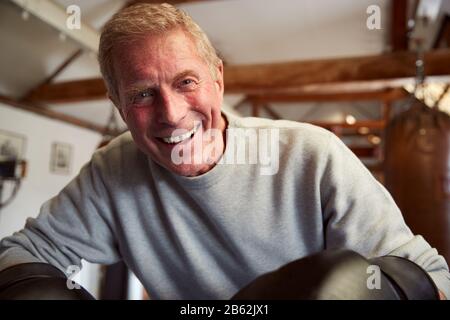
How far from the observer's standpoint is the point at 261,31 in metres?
4.77

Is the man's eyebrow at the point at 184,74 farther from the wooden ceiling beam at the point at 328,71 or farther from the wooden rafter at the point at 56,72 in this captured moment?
the wooden rafter at the point at 56,72

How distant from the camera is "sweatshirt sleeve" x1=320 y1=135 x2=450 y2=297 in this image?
759mm

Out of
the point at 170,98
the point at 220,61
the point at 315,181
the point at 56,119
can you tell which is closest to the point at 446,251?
the point at 315,181

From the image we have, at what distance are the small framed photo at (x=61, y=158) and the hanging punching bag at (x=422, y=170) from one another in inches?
149

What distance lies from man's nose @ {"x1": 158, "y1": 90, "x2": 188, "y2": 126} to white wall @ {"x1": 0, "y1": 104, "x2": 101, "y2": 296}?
3859 mm

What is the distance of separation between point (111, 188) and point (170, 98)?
33cm

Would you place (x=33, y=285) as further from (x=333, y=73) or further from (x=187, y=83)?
(x=333, y=73)

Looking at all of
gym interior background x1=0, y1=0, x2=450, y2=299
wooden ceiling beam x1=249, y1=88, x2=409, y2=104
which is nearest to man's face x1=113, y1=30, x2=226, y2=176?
gym interior background x1=0, y1=0, x2=450, y2=299

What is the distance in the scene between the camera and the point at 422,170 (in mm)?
2361

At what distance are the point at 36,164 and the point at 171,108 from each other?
436 centimetres

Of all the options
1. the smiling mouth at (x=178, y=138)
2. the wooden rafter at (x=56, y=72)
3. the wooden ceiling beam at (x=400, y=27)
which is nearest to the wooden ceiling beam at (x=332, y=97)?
the wooden ceiling beam at (x=400, y=27)

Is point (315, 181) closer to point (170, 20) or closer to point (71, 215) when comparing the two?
point (170, 20)

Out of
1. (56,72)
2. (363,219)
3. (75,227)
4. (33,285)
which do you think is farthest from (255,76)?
(33,285)

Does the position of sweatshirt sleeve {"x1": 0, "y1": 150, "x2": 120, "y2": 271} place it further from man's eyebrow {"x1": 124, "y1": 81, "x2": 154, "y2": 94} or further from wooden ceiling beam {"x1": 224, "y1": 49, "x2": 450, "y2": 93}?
wooden ceiling beam {"x1": 224, "y1": 49, "x2": 450, "y2": 93}
